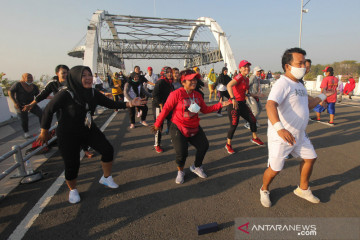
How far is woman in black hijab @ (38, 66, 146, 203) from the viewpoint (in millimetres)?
2576

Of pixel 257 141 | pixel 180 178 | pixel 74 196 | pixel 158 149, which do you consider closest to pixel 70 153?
pixel 74 196

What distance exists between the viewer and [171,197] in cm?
293

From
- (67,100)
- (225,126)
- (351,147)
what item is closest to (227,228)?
(67,100)

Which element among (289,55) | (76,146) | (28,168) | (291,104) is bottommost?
(28,168)

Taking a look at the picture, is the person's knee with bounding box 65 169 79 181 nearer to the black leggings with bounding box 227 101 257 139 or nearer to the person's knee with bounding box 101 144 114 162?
the person's knee with bounding box 101 144 114 162

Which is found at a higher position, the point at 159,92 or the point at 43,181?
the point at 159,92

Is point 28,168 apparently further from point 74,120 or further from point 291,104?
point 291,104

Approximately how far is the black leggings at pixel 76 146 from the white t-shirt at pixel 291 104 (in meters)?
2.44

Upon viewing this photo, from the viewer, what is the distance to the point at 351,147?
477 cm

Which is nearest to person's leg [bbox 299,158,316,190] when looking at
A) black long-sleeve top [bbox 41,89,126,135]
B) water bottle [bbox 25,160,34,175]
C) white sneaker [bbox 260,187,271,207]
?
white sneaker [bbox 260,187,271,207]

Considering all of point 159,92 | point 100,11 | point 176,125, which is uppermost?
point 100,11

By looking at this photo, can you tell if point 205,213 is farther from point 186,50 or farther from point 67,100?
point 186,50

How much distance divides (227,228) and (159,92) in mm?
3318

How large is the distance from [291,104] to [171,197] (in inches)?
83.0
